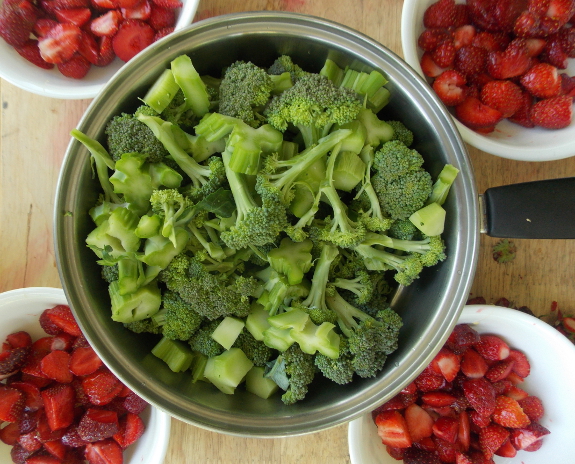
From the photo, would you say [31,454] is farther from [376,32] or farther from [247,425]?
[376,32]

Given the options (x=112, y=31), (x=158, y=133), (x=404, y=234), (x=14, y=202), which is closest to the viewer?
(x=158, y=133)

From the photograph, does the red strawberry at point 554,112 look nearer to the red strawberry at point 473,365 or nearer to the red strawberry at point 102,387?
the red strawberry at point 473,365

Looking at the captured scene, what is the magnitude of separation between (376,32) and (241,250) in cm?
78

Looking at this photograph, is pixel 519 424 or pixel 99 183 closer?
pixel 99 183

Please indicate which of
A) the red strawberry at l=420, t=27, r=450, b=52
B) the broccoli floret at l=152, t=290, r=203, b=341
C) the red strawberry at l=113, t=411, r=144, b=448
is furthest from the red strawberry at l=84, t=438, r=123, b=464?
the red strawberry at l=420, t=27, r=450, b=52

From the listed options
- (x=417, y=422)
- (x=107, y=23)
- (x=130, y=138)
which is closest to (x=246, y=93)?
(x=130, y=138)

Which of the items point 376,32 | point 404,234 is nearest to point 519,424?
point 404,234

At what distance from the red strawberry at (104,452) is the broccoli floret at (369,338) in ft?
2.43

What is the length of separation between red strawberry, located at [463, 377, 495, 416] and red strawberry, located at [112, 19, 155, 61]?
4.42ft

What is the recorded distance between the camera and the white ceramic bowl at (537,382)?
1.26 meters

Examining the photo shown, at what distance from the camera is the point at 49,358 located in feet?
4.18

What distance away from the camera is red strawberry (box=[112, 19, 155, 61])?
4.04 ft

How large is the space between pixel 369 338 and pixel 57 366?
0.88 m

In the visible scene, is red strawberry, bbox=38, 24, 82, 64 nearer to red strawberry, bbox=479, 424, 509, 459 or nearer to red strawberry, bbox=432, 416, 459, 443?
red strawberry, bbox=432, 416, 459, 443
